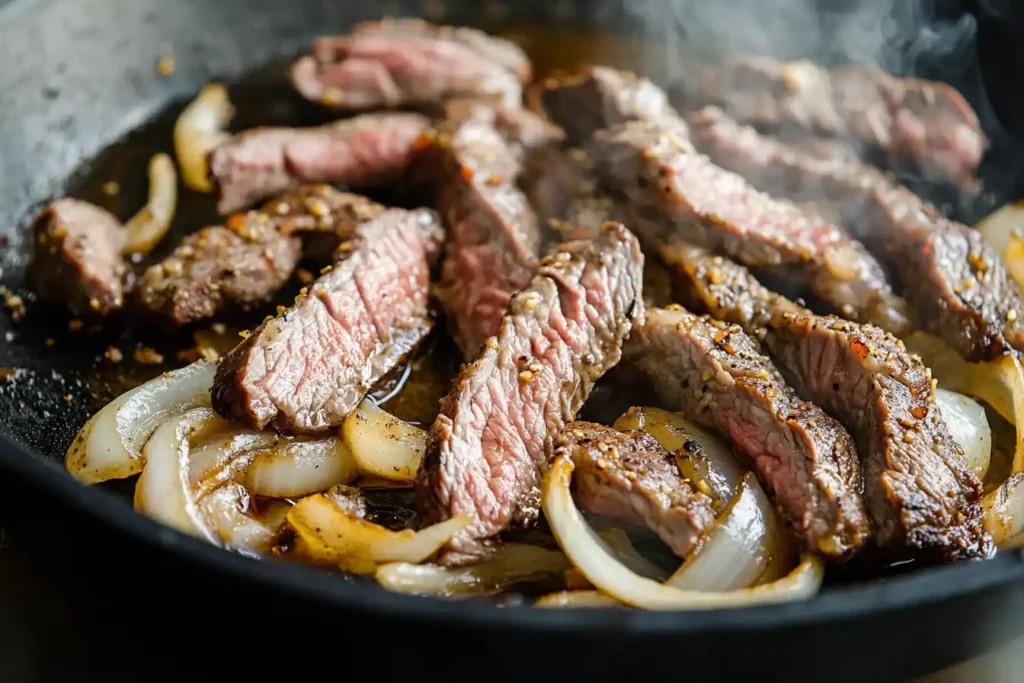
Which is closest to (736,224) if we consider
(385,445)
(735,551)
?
(735,551)

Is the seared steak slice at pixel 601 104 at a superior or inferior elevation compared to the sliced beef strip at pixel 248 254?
superior

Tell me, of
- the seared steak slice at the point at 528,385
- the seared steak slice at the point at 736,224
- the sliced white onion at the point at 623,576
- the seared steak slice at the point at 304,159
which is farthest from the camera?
the seared steak slice at the point at 304,159

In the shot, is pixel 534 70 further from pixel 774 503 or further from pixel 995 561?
pixel 995 561

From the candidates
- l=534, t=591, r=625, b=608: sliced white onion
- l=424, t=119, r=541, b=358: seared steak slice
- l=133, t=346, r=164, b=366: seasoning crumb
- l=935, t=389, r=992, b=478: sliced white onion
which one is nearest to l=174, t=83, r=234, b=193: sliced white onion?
l=133, t=346, r=164, b=366: seasoning crumb

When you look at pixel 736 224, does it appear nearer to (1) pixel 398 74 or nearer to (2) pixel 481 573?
(2) pixel 481 573

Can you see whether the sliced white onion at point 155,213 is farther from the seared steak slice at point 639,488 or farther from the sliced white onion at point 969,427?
the sliced white onion at point 969,427

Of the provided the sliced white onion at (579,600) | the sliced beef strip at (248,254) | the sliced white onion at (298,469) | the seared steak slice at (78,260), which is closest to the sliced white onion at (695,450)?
the sliced white onion at (579,600)
